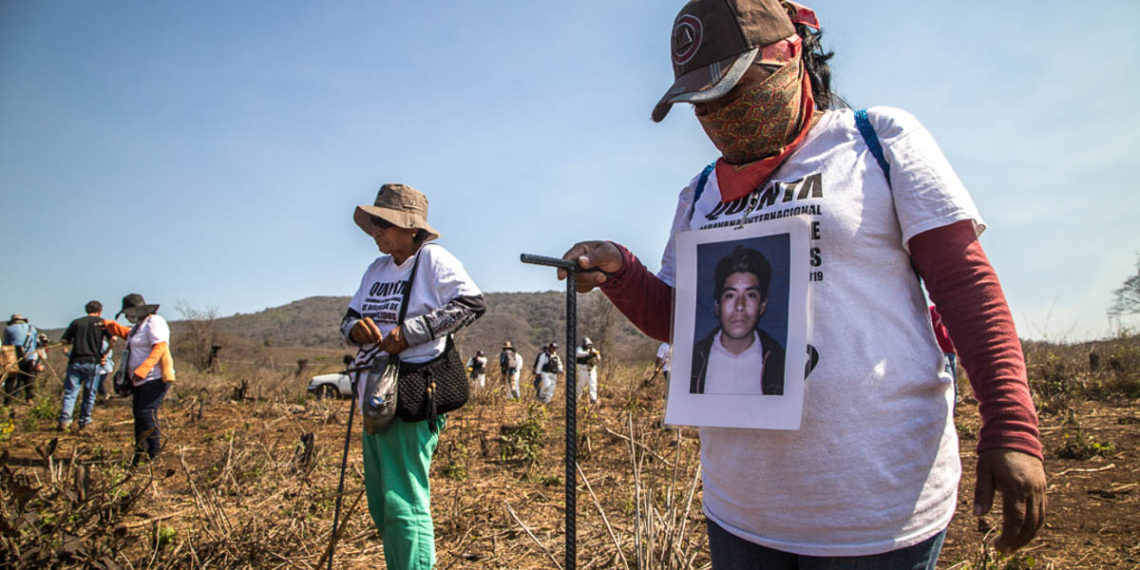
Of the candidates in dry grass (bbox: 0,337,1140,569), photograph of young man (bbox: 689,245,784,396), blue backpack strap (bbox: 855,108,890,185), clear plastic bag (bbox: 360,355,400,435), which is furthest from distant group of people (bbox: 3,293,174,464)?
blue backpack strap (bbox: 855,108,890,185)

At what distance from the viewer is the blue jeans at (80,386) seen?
24.8 feet

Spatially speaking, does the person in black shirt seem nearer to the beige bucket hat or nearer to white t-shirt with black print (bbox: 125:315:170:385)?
white t-shirt with black print (bbox: 125:315:170:385)

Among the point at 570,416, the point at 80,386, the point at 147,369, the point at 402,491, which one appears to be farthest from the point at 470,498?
the point at 80,386

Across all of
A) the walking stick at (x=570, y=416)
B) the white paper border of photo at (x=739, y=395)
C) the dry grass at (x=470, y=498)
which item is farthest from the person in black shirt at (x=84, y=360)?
the white paper border of photo at (x=739, y=395)

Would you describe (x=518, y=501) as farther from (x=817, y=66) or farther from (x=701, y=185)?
(x=817, y=66)

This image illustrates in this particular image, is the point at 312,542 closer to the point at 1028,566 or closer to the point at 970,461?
the point at 1028,566

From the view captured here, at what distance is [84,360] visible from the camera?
754cm

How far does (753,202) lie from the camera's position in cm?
128

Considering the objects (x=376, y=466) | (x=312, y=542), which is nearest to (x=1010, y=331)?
(x=376, y=466)

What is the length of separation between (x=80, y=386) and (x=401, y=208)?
285 inches

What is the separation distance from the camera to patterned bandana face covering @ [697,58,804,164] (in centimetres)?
126

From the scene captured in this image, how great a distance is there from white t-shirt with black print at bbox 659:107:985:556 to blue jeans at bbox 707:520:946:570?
2cm

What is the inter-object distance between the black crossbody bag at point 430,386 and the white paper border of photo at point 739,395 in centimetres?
147

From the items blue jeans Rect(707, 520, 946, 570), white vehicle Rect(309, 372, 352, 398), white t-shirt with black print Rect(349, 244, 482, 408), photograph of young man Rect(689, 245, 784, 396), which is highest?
white t-shirt with black print Rect(349, 244, 482, 408)
